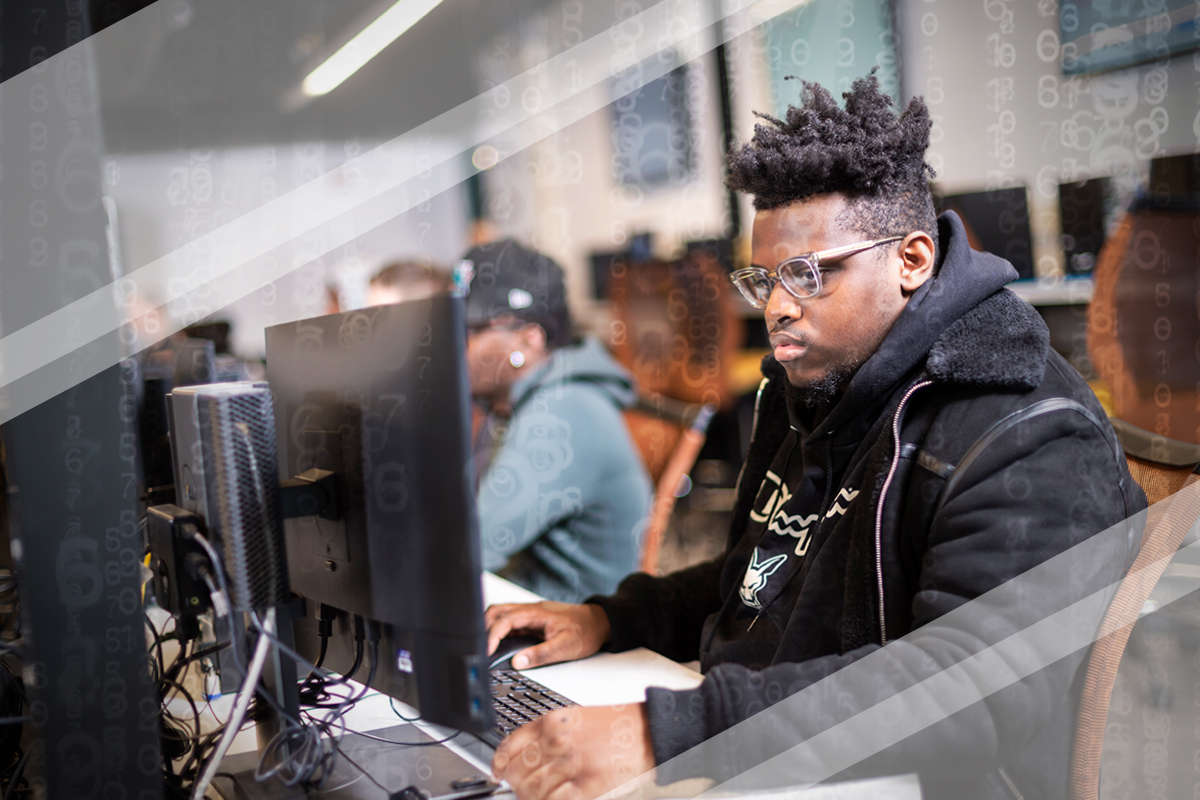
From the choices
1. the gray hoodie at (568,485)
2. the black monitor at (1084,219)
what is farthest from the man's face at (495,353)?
the black monitor at (1084,219)

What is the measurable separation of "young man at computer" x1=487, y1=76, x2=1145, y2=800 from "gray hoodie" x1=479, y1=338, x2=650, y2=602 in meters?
0.55

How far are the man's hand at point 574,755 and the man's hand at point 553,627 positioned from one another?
42 cm

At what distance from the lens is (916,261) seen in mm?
1206

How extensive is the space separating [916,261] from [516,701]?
798 millimetres

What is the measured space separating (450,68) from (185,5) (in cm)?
258

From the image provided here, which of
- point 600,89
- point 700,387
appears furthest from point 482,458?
point 600,89

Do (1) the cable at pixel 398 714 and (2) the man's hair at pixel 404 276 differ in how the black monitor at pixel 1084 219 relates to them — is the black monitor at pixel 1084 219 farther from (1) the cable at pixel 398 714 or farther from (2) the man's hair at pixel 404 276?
(1) the cable at pixel 398 714

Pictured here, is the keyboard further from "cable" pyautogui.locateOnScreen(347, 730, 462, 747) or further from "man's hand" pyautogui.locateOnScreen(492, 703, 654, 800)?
"man's hand" pyautogui.locateOnScreen(492, 703, 654, 800)

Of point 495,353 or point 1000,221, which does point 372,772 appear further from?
point 1000,221

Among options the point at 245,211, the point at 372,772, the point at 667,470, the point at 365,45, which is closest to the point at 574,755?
the point at 372,772

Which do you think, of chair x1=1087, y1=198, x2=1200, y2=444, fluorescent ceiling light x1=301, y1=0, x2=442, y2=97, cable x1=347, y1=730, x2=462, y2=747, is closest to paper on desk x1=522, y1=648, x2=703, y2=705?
→ cable x1=347, y1=730, x2=462, y2=747

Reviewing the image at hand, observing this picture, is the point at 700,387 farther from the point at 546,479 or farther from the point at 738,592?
the point at 738,592

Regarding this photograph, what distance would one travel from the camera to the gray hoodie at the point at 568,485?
1.94m

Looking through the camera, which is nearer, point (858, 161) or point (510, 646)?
point (858, 161)
